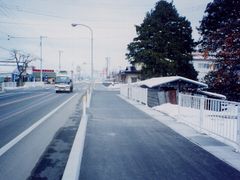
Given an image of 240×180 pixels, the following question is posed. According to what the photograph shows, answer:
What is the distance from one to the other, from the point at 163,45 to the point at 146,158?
34.7 m

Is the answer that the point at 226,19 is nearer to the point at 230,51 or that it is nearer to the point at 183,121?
the point at 230,51

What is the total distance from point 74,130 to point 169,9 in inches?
1410

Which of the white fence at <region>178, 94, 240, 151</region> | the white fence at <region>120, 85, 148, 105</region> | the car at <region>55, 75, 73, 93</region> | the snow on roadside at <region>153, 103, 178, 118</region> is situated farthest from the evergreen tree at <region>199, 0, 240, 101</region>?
the car at <region>55, 75, 73, 93</region>

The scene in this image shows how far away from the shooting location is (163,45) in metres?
40.1

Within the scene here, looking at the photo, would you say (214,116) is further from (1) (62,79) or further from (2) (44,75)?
(2) (44,75)

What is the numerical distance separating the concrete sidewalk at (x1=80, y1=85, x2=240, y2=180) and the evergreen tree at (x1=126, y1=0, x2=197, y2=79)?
29.2 meters

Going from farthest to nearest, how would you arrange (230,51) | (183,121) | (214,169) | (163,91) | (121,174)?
(163,91) → (230,51) → (183,121) → (214,169) → (121,174)

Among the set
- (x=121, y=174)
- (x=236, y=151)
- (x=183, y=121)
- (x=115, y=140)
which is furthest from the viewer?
(x=183, y=121)

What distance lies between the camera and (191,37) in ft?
138

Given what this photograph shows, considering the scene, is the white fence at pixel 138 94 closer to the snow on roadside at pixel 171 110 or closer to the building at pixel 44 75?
the snow on roadside at pixel 171 110

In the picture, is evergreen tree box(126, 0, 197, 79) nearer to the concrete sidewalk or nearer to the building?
the concrete sidewalk

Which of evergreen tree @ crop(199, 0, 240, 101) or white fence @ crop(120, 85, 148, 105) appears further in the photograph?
white fence @ crop(120, 85, 148, 105)

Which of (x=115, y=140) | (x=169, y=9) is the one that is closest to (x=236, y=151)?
(x=115, y=140)

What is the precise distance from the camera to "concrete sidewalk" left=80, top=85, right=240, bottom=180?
5.79 m
